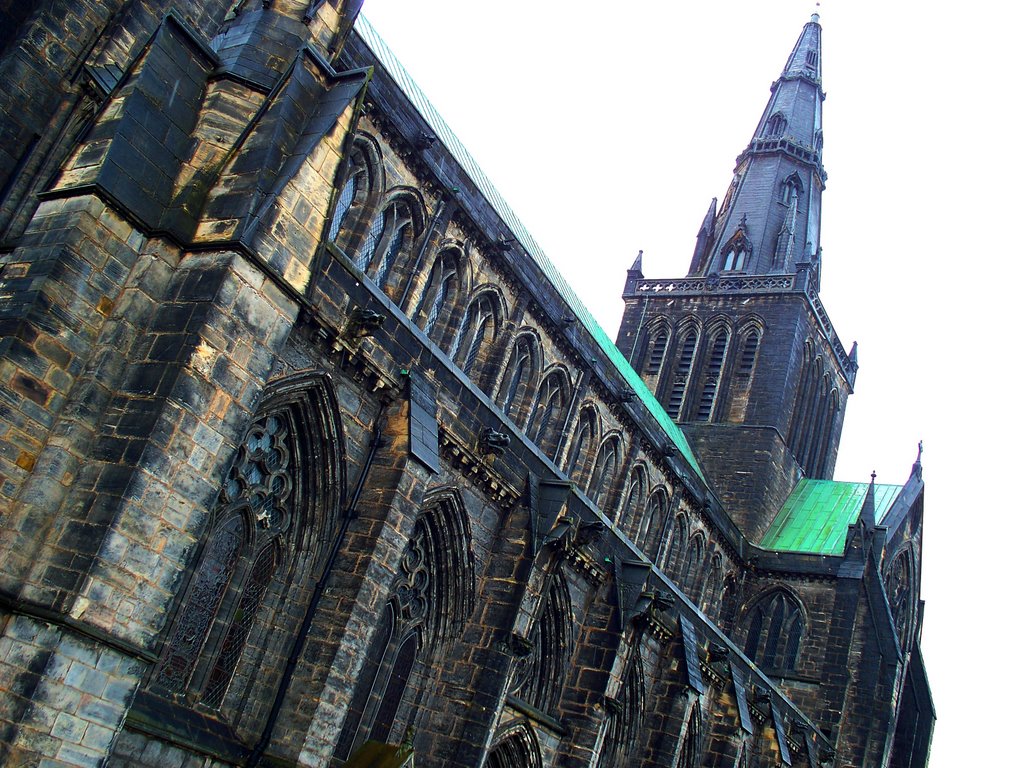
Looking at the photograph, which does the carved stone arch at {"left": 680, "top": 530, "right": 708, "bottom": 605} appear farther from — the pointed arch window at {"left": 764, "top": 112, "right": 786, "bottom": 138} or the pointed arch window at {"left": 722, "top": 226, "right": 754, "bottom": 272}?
the pointed arch window at {"left": 764, "top": 112, "right": 786, "bottom": 138}

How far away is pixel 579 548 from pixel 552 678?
264 centimetres

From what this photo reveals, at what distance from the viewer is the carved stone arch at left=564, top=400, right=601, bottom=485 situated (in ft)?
104

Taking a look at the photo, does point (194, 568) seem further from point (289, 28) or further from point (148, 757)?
point (289, 28)

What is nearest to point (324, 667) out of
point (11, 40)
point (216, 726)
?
point (216, 726)

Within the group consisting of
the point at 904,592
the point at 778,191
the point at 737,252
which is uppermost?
the point at 778,191

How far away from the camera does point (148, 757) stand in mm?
12742

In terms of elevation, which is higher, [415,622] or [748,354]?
[748,354]

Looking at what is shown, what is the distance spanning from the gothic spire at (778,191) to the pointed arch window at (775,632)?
14924 mm

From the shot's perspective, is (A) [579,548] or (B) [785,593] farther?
(B) [785,593]

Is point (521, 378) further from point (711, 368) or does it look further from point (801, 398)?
point (801, 398)

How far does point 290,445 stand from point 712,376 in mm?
33487

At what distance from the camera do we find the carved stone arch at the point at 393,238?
76.8ft

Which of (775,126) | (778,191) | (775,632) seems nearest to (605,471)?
(775,632)

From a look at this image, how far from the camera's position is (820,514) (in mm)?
44094
